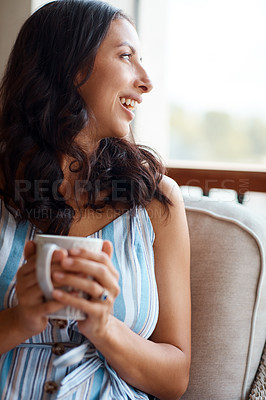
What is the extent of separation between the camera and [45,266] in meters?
0.68

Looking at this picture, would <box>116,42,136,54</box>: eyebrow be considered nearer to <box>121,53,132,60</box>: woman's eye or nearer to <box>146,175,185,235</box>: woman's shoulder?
<box>121,53,132,60</box>: woman's eye

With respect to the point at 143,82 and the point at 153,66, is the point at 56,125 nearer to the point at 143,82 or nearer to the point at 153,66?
the point at 143,82

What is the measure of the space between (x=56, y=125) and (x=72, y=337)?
0.56m

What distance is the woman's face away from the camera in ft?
3.96

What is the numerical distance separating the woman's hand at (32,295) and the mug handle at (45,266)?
2 cm

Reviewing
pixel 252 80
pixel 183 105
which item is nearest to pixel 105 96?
pixel 252 80

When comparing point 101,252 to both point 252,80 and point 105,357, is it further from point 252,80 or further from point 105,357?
point 252,80

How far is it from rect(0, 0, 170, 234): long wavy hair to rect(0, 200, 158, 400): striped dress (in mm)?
99

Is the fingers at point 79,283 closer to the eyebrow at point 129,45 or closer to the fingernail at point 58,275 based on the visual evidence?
the fingernail at point 58,275

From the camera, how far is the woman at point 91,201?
101 centimetres

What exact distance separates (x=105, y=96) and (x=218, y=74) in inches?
72.6

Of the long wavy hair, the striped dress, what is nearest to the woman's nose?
the long wavy hair

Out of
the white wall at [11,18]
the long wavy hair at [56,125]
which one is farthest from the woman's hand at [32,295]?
the white wall at [11,18]

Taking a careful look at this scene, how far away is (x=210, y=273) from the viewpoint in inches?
48.5
